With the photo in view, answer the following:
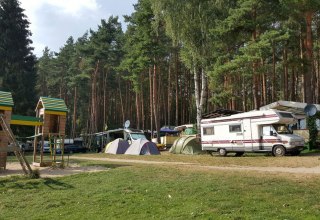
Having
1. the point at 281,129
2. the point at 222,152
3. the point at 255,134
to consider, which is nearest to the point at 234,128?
the point at 255,134

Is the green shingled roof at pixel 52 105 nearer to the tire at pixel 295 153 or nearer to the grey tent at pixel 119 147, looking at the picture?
the grey tent at pixel 119 147

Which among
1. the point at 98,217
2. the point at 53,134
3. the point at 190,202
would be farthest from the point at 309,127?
the point at 98,217

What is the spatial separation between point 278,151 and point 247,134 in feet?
6.57

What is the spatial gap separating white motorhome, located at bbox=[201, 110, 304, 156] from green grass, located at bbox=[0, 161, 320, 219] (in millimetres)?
9393

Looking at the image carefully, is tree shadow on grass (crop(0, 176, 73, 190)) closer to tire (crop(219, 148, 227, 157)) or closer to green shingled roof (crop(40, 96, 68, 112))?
green shingled roof (crop(40, 96, 68, 112))

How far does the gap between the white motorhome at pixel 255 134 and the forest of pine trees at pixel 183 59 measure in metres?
3.89

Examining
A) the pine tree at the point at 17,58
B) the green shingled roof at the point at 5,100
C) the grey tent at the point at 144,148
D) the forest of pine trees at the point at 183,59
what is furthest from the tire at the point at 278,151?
the pine tree at the point at 17,58

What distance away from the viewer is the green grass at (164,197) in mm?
7402

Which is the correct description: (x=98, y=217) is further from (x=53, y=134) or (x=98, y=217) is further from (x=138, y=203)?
(x=53, y=134)

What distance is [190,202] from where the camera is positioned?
819 cm

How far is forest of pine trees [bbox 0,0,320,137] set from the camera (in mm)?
25250

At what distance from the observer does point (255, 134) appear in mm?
20891

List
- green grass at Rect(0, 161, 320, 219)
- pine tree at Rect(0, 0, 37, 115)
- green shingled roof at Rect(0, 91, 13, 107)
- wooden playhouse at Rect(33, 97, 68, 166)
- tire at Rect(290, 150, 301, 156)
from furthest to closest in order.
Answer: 1. pine tree at Rect(0, 0, 37, 115)
2. tire at Rect(290, 150, 301, 156)
3. wooden playhouse at Rect(33, 97, 68, 166)
4. green shingled roof at Rect(0, 91, 13, 107)
5. green grass at Rect(0, 161, 320, 219)

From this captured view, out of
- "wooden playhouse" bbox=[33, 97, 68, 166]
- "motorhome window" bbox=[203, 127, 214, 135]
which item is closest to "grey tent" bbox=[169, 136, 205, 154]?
"motorhome window" bbox=[203, 127, 214, 135]
